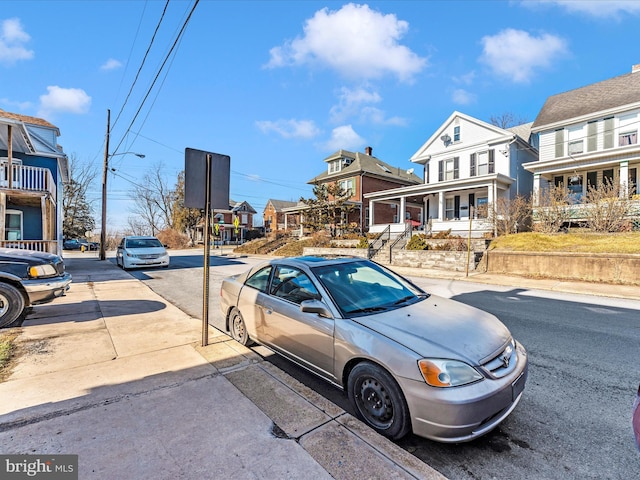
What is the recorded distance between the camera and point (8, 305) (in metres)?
5.38

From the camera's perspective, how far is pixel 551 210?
1582cm

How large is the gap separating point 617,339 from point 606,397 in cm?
272

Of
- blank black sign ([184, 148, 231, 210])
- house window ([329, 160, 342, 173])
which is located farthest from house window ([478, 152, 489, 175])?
blank black sign ([184, 148, 231, 210])

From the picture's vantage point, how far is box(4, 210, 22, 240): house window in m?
15.1

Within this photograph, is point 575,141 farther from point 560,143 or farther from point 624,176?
point 624,176

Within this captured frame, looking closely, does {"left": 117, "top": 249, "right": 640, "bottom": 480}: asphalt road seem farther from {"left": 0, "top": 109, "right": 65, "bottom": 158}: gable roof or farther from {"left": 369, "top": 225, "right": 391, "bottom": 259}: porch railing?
{"left": 369, "top": 225, "right": 391, "bottom": 259}: porch railing

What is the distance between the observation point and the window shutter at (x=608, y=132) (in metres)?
18.9

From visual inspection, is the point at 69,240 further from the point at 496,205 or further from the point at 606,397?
the point at 606,397

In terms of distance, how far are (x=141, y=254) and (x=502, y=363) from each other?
623 inches

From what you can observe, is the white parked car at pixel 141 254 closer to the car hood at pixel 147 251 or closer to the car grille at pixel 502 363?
the car hood at pixel 147 251

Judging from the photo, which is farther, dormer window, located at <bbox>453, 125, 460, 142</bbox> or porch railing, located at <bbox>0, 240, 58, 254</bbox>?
dormer window, located at <bbox>453, 125, 460, 142</bbox>

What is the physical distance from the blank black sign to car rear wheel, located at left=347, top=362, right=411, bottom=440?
2736 mm

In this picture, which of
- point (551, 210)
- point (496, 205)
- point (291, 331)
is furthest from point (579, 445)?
point (496, 205)

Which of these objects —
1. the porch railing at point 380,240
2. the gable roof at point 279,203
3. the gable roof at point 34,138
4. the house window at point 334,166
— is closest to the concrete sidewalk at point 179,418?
the gable roof at point 34,138
